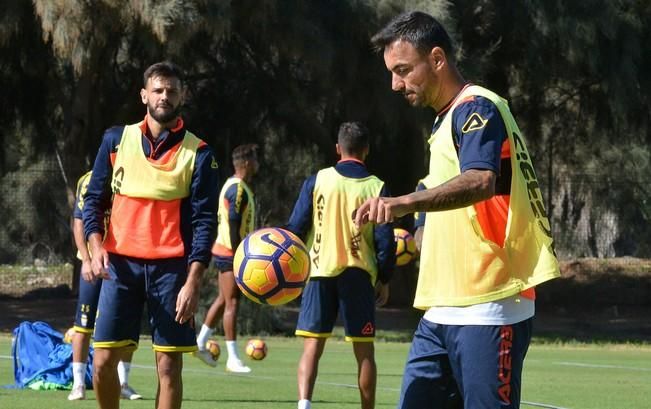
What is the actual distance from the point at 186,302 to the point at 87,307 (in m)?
3.72

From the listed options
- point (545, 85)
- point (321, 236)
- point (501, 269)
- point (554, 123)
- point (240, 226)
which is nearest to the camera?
point (501, 269)

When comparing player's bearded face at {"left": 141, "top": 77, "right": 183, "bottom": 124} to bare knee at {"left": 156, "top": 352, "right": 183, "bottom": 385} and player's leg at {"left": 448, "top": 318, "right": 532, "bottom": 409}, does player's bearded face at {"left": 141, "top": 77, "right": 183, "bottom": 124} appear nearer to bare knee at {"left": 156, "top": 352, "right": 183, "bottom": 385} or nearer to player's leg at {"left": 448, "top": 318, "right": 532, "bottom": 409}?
bare knee at {"left": 156, "top": 352, "right": 183, "bottom": 385}

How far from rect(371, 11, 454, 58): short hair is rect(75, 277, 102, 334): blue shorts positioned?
6.44 metres

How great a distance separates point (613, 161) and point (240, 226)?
18.1 meters

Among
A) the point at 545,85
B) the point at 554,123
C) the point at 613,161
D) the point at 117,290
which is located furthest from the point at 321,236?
the point at 613,161

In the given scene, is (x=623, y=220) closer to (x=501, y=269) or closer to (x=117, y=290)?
(x=117, y=290)

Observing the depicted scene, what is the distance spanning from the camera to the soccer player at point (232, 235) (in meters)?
15.4

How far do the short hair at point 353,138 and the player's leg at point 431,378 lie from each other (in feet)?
16.4

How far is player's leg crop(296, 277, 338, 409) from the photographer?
9.84 m

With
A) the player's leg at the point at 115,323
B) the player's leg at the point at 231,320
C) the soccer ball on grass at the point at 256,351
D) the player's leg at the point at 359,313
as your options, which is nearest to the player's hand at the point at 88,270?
the player's leg at the point at 115,323

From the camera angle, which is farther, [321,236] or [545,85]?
[545,85]

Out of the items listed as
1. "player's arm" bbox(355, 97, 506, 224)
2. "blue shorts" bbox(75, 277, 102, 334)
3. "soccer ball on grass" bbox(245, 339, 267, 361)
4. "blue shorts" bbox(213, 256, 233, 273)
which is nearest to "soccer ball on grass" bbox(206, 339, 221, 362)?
"soccer ball on grass" bbox(245, 339, 267, 361)

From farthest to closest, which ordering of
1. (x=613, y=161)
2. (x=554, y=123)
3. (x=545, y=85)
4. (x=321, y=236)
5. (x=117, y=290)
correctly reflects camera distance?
(x=613, y=161) < (x=554, y=123) < (x=545, y=85) < (x=321, y=236) < (x=117, y=290)

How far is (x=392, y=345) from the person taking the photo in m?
22.0
